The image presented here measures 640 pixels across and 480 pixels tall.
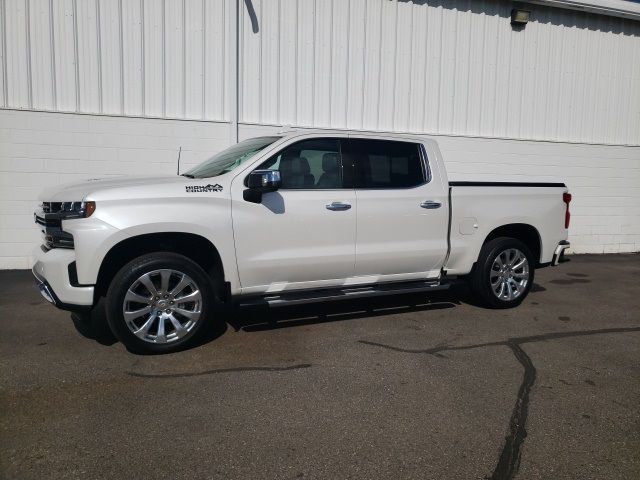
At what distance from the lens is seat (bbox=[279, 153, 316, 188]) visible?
17.3ft

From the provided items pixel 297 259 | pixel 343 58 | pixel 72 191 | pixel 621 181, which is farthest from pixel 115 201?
pixel 621 181

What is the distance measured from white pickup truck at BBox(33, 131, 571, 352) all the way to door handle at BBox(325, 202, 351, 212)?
2cm

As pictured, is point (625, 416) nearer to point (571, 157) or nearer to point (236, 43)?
point (236, 43)

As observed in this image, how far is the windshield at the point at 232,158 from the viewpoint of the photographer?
528cm

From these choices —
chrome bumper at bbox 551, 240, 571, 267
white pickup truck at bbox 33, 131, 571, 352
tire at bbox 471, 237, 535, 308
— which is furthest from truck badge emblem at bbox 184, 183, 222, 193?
chrome bumper at bbox 551, 240, 571, 267

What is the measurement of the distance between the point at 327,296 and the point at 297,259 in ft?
1.58

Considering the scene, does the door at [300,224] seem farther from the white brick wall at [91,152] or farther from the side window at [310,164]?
the white brick wall at [91,152]

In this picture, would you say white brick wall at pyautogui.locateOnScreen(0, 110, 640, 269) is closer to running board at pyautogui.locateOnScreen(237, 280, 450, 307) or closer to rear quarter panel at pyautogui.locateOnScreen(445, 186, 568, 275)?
rear quarter panel at pyautogui.locateOnScreen(445, 186, 568, 275)

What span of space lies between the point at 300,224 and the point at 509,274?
112 inches

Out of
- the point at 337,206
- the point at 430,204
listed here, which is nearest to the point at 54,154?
the point at 337,206

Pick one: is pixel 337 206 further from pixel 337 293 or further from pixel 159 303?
pixel 159 303

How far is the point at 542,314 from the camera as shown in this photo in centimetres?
639

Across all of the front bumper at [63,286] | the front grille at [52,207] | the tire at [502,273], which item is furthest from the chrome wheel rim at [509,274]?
the front grille at [52,207]

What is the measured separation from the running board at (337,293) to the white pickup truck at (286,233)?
0.7 inches
